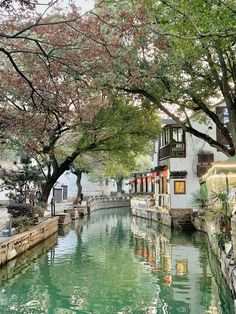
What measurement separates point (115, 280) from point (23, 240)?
5382 mm

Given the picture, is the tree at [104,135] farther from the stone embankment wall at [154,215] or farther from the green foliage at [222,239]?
the green foliage at [222,239]

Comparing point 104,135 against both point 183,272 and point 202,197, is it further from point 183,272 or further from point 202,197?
point 183,272

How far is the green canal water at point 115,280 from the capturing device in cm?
886

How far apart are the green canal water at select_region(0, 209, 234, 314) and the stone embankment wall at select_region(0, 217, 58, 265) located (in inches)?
12.4

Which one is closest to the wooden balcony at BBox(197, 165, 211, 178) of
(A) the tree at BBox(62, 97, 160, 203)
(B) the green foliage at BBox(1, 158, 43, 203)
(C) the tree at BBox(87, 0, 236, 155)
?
(A) the tree at BBox(62, 97, 160, 203)

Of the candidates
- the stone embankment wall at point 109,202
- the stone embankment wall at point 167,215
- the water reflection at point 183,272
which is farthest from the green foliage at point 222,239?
the stone embankment wall at point 109,202

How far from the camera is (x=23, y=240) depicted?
15156 millimetres

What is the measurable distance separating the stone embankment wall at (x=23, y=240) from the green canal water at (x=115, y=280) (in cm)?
32

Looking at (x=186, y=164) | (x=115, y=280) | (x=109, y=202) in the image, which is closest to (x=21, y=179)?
(x=115, y=280)

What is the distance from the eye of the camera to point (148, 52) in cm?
1609

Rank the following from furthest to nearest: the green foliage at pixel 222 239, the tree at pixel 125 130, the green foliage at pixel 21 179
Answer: the tree at pixel 125 130, the green foliage at pixel 21 179, the green foliage at pixel 222 239

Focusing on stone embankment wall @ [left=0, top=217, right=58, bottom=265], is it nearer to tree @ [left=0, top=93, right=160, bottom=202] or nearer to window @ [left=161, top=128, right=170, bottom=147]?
tree @ [left=0, top=93, right=160, bottom=202]

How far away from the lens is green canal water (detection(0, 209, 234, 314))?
Answer: 886 centimetres

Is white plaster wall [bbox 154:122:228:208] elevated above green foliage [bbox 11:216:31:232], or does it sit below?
above
